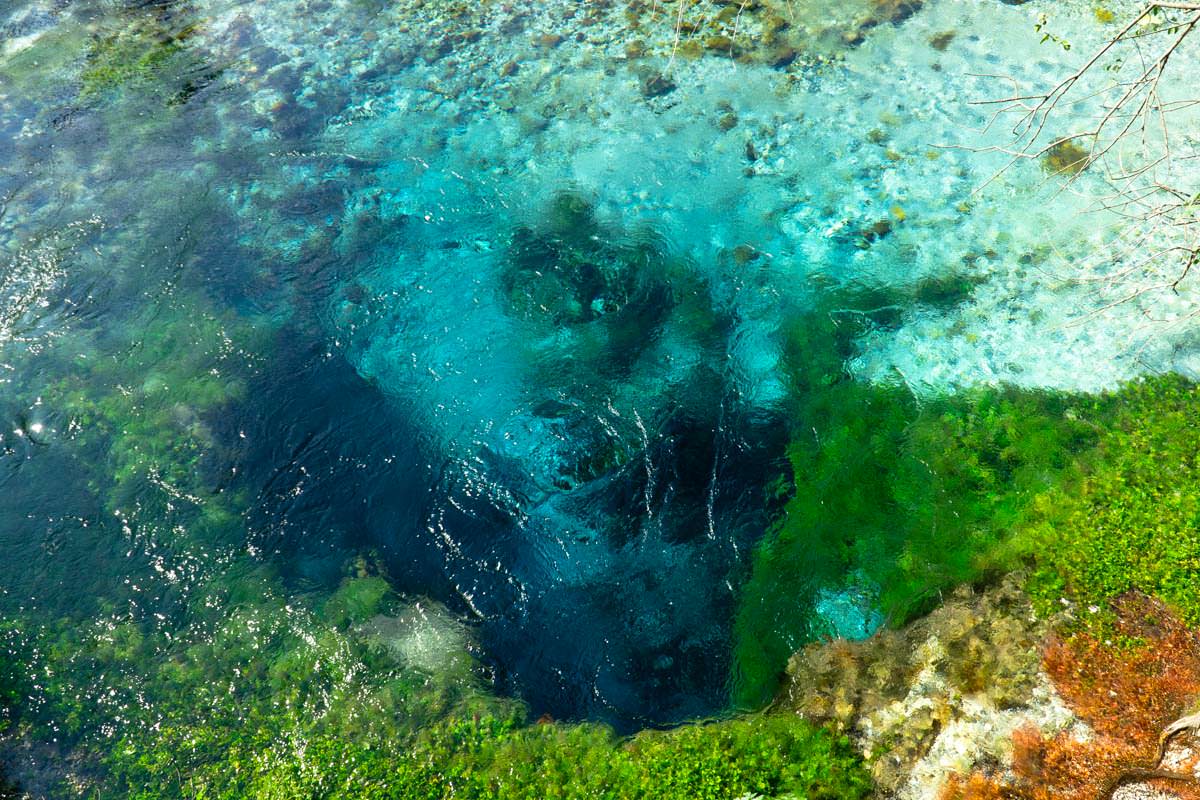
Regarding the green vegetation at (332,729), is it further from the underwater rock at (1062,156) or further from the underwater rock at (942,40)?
the underwater rock at (942,40)

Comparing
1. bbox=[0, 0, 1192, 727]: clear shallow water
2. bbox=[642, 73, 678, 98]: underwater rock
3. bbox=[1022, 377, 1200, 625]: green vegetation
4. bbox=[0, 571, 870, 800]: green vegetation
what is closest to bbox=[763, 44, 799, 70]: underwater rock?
bbox=[0, 0, 1192, 727]: clear shallow water

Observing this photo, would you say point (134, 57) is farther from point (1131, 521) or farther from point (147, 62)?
point (1131, 521)

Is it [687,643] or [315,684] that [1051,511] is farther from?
[315,684]

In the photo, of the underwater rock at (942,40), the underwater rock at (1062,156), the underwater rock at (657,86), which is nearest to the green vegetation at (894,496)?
the underwater rock at (1062,156)

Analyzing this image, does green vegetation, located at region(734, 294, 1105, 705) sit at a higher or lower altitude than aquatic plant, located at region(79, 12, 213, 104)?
lower

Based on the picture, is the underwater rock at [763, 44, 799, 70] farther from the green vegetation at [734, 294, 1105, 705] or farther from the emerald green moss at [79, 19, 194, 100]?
the emerald green moss at [79, 19, 194, 100]

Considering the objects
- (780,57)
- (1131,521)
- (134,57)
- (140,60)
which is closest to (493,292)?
(780,57)
